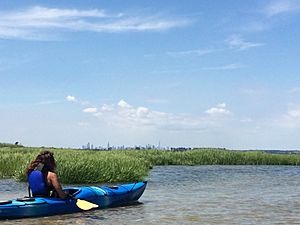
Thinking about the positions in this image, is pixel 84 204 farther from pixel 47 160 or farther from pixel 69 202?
pixel 47 160

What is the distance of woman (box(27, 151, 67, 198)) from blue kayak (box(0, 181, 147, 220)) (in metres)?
0.30

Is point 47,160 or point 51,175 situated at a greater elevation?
point 47,160

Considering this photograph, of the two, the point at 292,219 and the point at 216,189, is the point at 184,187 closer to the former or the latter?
the point at 216,189

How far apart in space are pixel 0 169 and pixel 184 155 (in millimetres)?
23348

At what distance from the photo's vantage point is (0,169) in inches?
1032

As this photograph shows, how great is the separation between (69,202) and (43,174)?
1.26 meters

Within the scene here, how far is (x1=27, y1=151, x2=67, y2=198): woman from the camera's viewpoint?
13.4m

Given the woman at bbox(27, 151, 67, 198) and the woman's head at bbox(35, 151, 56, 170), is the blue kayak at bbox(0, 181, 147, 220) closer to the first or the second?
the woman at bbox(27, 151, 67, 198)

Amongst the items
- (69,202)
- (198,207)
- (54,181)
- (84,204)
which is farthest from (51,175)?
(198,207)

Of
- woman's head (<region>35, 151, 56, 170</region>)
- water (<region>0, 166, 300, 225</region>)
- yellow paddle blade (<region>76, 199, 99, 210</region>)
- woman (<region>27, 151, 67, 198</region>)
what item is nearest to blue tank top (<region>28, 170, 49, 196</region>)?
woman (<region>27, 151, 67, 198</region>)

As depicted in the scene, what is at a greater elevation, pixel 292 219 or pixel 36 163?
pixel 36 163

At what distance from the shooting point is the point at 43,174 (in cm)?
1348

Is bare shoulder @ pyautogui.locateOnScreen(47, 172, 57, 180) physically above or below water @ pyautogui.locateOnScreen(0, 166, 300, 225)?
above

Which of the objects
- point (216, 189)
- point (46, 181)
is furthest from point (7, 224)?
point (216, 189)
